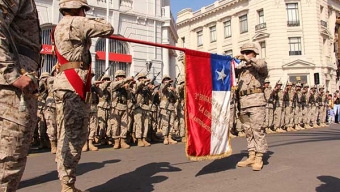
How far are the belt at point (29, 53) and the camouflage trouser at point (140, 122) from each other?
628cm

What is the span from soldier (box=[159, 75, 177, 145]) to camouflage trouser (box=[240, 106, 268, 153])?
4228 millimetres

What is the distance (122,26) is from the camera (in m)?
17.9

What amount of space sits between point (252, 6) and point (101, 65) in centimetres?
2309

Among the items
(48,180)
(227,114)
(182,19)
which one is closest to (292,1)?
(182,19)

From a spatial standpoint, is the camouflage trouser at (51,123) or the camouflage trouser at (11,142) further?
the camouflage trouser at (51,123)

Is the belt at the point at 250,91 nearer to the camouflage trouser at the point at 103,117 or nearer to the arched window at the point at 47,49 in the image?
the camouflage trouser at the point at 103,117

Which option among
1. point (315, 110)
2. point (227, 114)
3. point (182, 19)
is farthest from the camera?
point (182, 19)

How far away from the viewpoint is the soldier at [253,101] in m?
5.25

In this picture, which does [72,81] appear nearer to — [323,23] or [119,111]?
[119,111]

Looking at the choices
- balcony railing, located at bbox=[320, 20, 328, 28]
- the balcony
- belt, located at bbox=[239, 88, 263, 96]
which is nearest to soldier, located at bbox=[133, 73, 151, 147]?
belt, located at bbox=[239, 88, 263, 96]

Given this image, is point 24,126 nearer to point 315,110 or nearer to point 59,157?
point 59,157

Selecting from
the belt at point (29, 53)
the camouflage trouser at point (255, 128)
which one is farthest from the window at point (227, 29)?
the belt at point (29, 53)

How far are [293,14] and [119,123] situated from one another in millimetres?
29885

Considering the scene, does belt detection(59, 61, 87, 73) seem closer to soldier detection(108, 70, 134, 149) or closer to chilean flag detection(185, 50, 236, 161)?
chilean flag detection(185, 50, 236, 161)
